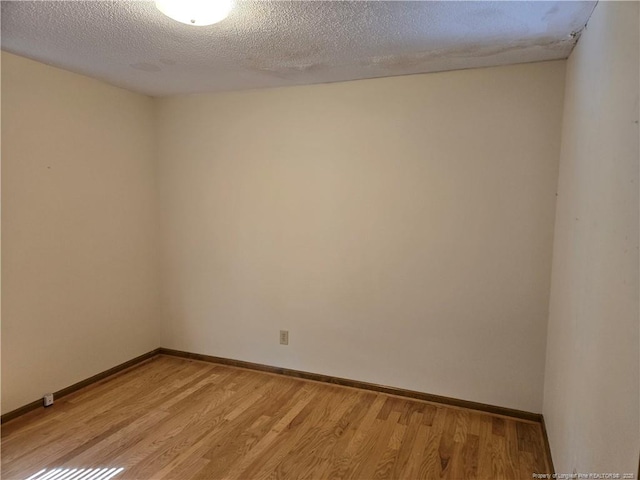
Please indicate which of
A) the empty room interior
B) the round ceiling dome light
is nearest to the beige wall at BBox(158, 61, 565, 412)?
the empty room interior

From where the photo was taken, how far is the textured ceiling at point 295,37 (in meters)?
1.74

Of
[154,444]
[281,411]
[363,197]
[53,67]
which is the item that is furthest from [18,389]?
[363,197]

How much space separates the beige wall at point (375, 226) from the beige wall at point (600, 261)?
0.38 meters

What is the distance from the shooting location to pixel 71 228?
2.79m

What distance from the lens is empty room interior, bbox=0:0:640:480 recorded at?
1.83 metres

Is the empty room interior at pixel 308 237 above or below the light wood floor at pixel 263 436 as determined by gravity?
above

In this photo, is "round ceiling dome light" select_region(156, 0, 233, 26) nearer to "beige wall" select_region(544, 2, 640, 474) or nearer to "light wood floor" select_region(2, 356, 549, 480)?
"beige wall" select_region(544, 2, 640, 474)

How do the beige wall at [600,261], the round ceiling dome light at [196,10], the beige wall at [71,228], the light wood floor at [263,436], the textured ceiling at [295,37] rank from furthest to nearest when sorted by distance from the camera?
the beige wall at [71,228], the light wood floor at [263,436], the textured ceiling at [295,37], the round ceiling dome light at [196,10], the beige wall at [600,261]

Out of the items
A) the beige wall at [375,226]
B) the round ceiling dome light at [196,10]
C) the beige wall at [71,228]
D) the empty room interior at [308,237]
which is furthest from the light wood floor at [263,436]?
the round ceiling dome light at [196,10]

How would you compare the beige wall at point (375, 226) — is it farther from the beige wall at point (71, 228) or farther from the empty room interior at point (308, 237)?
the beige wall at point (71, 228)

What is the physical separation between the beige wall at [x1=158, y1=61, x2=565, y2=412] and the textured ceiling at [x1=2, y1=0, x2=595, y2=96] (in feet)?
0.94

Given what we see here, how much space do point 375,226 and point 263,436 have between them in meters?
1.52

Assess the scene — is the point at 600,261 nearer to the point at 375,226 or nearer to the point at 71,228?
the point at 375,226

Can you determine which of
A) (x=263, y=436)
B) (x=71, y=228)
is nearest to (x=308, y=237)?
(x=263, y=436)
